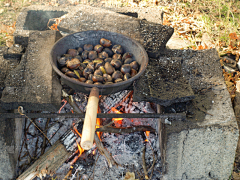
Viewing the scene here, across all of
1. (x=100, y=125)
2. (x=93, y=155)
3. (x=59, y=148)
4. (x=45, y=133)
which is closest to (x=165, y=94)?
(x=100, y=125)

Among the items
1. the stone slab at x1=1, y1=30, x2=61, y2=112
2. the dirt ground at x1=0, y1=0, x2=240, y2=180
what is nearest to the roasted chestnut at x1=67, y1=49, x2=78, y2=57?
the stone slab at x1=1, y1=30, x2=61, y2=112

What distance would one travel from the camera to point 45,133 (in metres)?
2.42

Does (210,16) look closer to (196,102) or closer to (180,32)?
(180,32)

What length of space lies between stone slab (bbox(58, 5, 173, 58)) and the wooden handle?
39.2 inches

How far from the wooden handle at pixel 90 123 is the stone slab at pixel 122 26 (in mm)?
996

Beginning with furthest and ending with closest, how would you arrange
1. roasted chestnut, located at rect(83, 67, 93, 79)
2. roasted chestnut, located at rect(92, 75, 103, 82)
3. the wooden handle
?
roasted chestnut, located at rect(83, 67, 93, 79)
roasted chestnut, located at rect(92, 75, 103, 82)
the wooden handle

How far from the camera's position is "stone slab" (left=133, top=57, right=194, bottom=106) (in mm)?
1964

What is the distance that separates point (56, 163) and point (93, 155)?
0.40 meters

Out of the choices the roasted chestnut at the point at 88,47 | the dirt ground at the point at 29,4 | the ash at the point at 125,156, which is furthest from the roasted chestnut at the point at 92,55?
the dirt ground at the point at 29,4

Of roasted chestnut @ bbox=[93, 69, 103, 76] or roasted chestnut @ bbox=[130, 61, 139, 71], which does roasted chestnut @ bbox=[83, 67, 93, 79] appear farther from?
roasted chestnut @ bbox=[130, 61, 139, 71]

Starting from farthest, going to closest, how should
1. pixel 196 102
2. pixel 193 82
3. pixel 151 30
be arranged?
pixel 151 30, pixel 193 82, pixel 196 102

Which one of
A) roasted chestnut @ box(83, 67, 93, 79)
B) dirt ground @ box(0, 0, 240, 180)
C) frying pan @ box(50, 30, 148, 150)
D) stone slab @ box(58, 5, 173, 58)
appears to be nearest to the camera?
frying pan @ box(50, 30, 148, 150)

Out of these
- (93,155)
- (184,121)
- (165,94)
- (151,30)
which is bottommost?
(93,155)

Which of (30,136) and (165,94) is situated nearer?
(165,94)
